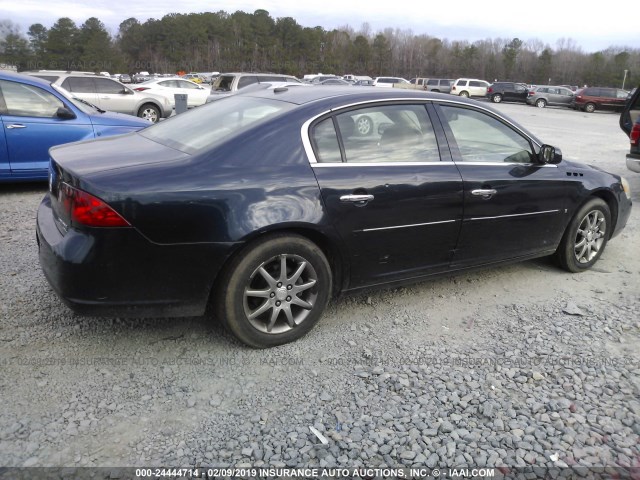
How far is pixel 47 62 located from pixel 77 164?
6801 cm

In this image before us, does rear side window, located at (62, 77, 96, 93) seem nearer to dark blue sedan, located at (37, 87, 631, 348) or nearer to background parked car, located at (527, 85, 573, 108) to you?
dark blue sedan, located at (37, 87, 631, 348)

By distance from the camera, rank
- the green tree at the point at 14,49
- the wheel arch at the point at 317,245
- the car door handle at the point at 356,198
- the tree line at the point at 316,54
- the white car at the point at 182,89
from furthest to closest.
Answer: the tree line at the point at 316,54 → the green tree at the point at 14,49 → the white car at the point at 182,89 → the car door handle at the point at 356,198 → the wheel arch at the point at 317,245

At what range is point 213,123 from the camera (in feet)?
12.0

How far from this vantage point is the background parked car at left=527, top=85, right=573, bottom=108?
1537 inches

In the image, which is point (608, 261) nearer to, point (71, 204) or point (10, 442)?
point (71, 204)

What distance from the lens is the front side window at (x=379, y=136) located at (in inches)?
132

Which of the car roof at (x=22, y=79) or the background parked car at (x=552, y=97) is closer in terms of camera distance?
the car roof at (x=22, y=79)

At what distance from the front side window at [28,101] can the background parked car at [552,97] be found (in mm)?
39203

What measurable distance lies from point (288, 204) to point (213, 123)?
1.00 m

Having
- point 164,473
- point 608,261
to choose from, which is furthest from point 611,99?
point 164,473

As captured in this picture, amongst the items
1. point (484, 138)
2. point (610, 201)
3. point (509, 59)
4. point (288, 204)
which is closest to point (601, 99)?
point (610, 201)

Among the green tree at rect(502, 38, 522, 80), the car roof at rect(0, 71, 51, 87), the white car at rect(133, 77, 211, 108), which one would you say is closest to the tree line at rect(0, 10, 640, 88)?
the green tree at rect(502, 38, 522, 80)

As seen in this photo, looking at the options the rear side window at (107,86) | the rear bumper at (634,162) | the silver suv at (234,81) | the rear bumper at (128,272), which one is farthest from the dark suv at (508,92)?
the rear bumper at (128,272)

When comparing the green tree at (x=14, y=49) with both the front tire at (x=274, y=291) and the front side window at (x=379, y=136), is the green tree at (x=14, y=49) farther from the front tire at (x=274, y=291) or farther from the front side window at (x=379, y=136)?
the front tire at (x=274, y=291)
